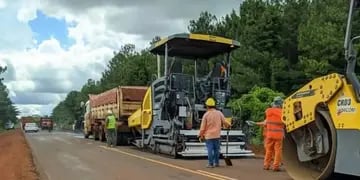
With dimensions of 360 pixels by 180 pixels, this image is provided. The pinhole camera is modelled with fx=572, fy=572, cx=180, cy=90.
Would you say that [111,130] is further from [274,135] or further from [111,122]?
[274,135]

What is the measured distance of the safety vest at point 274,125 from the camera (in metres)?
13.1

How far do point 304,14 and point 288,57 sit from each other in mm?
3281

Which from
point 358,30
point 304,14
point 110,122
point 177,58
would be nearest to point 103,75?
point 304,14

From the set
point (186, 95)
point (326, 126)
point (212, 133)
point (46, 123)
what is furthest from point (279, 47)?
point (46, 123)

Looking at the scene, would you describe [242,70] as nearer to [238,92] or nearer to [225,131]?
[238,92]

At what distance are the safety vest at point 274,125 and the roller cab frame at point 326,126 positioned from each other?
2021mm

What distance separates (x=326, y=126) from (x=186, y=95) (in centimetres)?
913

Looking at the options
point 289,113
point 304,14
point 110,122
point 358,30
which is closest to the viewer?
point 289,113

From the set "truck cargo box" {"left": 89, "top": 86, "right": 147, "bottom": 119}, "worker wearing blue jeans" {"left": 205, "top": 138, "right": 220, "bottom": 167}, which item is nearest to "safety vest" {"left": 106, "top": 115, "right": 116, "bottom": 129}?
"truck cargo box" {"left": 89, "top": 86, "right": 147, "bottom": 119}

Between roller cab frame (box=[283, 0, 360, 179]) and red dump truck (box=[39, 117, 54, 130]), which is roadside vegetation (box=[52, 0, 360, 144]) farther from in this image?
red dump truck (box=[39, 117, 54, 130])

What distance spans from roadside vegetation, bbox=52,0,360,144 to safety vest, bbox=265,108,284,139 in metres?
9.34

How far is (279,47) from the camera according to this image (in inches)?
1361

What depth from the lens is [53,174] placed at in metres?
13.6

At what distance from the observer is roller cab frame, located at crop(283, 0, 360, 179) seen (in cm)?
852
